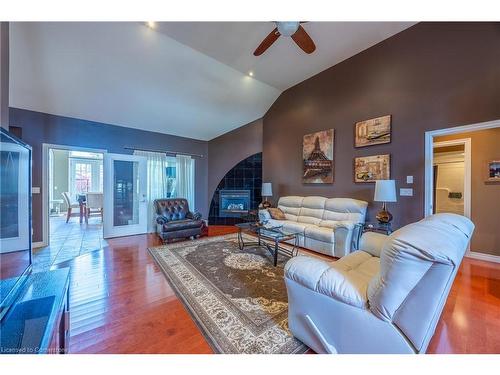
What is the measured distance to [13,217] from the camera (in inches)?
54.6

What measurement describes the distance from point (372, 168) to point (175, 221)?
13.1 ft

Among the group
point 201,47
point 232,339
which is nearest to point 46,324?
point 232,339

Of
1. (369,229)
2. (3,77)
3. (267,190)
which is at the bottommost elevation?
(369,229)

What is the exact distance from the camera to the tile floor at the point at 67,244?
Answer: 10.5ft

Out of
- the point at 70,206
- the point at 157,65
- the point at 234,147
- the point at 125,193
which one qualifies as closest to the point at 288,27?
the point at 157,65

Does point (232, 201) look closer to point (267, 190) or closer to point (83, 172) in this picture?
point (267, 190)

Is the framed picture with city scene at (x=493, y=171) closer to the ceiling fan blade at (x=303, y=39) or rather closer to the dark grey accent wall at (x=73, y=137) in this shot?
the ceiling fan blade at (x=303, y=39)

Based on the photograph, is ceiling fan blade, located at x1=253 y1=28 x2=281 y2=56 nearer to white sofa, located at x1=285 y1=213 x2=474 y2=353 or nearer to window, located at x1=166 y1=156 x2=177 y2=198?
white sofa, located at x1=285 y1=213 x2=474 y2=353

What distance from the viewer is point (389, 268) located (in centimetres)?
101

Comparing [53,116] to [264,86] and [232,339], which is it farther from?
[232,339]

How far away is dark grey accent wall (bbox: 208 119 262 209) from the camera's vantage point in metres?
6.24

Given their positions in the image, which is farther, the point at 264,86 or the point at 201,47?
the point at 264,86

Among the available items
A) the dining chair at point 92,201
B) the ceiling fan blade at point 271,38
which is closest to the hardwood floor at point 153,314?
the ceiling fan blade at point 271,38
